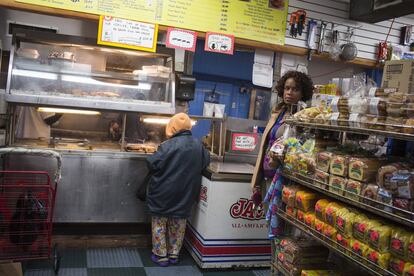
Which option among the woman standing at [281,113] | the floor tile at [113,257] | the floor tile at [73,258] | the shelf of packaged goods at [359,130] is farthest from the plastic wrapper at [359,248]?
the floor tile at [73,258]

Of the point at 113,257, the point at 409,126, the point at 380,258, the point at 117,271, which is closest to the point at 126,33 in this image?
the point at 113,257

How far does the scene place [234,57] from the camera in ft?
24.0

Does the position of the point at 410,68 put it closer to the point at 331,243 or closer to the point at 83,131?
the point at 331,243

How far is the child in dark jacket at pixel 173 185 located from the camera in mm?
4246

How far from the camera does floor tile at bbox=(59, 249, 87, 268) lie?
4.08 metres

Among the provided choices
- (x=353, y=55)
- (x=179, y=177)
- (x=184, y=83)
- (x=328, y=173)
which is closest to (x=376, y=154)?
(x=328, y=173)

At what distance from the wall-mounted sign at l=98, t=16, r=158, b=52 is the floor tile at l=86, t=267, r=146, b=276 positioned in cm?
250

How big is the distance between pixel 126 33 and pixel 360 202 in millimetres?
3464

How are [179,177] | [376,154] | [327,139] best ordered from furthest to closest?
[179,177] → [327,139] → [376,154]

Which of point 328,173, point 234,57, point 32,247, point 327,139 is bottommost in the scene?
point 32,247

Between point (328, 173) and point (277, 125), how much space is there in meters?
1.08

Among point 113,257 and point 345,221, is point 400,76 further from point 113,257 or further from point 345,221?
point 113,257

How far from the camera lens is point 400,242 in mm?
1957

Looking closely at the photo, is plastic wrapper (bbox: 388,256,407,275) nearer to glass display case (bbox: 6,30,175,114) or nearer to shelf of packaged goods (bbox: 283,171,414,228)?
shelf of packaged goods (bbox: 283,171,414,228)
